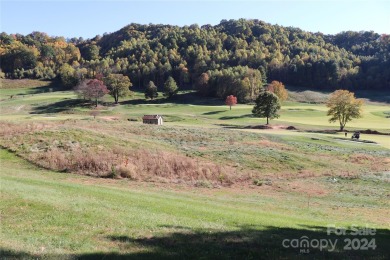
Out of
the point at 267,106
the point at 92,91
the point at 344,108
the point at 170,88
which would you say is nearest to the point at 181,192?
the point at 267,106

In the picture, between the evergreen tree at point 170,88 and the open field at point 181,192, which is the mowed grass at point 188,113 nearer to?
the evergreen tree at point 170,88

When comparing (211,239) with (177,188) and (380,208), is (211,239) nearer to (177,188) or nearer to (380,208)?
(177,188)

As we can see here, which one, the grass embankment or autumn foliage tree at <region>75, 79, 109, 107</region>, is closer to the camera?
the grass embankment

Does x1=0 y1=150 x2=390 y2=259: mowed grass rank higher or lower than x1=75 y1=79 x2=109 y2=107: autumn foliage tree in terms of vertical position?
lower

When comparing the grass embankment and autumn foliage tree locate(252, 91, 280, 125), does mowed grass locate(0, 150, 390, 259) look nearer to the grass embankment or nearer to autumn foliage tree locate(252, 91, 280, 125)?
the grass embankment

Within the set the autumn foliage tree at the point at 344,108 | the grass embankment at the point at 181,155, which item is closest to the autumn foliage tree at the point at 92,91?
the grass embankment at the point at 181,155

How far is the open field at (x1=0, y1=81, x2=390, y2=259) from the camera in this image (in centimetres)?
1330

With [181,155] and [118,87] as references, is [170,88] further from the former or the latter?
[181,155]

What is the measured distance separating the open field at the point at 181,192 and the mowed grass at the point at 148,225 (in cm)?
5

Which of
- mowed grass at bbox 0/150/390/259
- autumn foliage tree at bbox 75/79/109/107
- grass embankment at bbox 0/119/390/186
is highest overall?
autumn foliage tree at bbox 75/79/109/107

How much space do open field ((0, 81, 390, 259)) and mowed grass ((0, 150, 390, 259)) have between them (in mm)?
51

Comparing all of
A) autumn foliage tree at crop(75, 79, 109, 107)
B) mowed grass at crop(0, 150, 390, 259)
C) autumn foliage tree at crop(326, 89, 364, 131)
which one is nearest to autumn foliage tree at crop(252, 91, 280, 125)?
autumn foliage tree at crop(326, 89, 364, 131)

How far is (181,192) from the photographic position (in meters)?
28.8

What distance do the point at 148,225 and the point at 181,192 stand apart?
13300 mm
